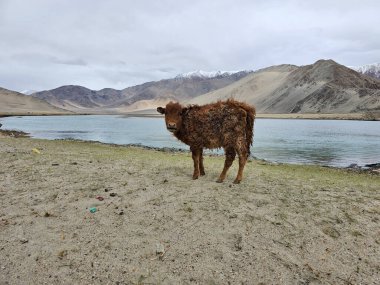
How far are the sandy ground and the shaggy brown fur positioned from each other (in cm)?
105

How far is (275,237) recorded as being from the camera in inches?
247

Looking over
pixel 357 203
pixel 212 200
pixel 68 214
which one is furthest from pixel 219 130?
pixel 68 214

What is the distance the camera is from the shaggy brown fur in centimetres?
988

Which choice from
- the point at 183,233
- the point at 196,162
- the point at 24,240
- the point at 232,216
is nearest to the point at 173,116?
the point at 196,162

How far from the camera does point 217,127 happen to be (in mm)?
10102

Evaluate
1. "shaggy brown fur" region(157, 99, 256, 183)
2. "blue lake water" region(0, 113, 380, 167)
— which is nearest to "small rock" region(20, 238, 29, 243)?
"shaggy brown fur" region(157, 99, 256, 183)

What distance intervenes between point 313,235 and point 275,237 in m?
0.75

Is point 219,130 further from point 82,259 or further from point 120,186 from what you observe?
point 82,259

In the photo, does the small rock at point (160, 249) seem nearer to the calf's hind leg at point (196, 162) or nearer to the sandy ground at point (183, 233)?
the sandy ground at point (183, 233)

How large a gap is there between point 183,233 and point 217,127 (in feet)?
14.3

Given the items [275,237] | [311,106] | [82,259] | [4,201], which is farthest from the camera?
[311,106]

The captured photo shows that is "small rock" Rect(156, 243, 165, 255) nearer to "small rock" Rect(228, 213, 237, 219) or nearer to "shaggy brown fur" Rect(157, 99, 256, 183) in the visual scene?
"small rock" Rect(228, 213, 237, 219)

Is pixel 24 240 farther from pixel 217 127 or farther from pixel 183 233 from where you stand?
pixel 217 127

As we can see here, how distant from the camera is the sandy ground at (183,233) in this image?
5215 millimetres
